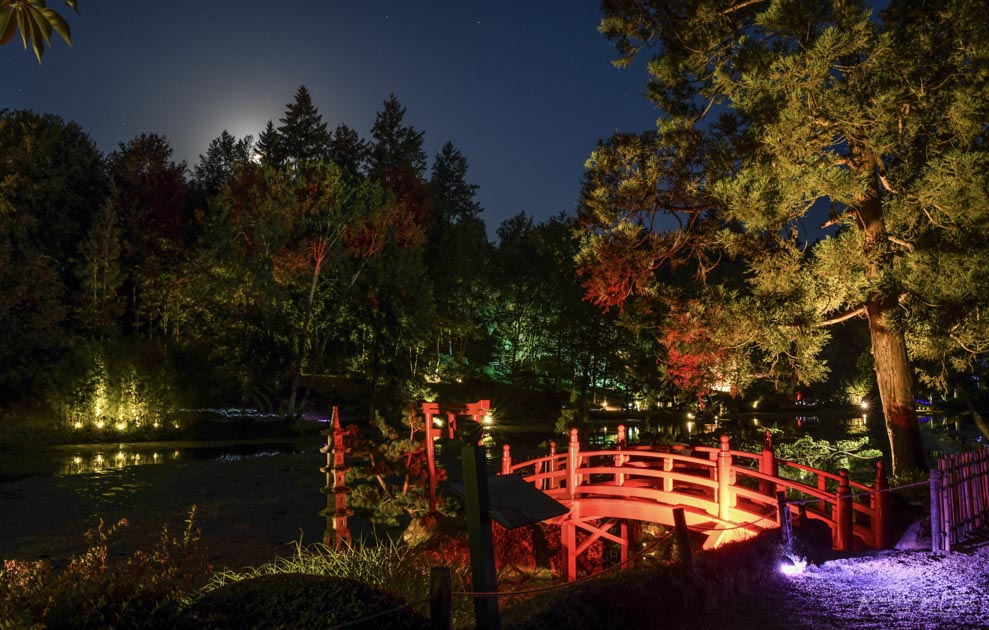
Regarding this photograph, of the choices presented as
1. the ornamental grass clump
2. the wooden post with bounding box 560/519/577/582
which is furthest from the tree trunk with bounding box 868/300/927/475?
the ornamental grass clump

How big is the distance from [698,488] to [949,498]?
15.2ft

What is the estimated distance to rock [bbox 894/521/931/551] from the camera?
28.9 ft

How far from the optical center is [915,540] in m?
8.85

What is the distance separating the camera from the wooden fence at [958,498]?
861 cm

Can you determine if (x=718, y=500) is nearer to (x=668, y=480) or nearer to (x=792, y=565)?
(x=668, y=480)

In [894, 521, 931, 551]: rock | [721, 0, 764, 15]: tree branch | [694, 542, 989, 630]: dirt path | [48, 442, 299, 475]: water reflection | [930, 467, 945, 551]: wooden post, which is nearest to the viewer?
[694, 542, 989, 630]: dirt path

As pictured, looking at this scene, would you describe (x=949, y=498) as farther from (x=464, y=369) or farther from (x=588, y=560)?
(x=464, y=369)

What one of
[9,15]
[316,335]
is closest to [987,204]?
[9,15]

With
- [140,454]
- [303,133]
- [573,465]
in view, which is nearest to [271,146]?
[303,133]

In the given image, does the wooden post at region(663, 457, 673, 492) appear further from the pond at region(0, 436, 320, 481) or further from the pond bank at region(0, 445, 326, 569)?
the pond at region(0, 436, 320, 481)

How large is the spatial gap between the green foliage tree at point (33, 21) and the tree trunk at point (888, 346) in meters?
13.0

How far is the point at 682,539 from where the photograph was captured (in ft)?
21.5

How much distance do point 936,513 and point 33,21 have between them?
404 inches

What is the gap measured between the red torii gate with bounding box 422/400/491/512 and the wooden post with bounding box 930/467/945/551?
6.07 m
